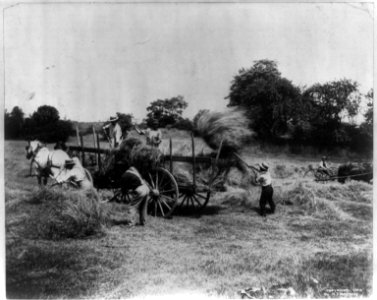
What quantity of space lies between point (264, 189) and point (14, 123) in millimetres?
4292

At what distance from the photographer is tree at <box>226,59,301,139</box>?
7.03 meters

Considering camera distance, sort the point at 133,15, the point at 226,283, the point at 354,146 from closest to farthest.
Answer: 1. the point at 226,283
2. the point at 133,15
3. the point at 354,146

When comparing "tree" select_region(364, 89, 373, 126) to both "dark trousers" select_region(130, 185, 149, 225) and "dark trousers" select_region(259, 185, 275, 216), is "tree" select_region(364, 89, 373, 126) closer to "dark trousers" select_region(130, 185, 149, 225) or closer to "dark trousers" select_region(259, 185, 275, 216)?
"dark trousers" select_region(259, 185, 275, 216)

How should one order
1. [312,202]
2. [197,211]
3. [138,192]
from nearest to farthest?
[138,192] < [312,202] < [197,211]

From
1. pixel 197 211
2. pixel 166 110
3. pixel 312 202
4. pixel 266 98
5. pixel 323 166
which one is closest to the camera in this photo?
pixel 312 202

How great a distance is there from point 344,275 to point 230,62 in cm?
377

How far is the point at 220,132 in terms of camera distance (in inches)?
273

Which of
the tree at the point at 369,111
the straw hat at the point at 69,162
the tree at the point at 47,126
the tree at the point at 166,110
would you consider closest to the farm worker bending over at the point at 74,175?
the straw hat at the point at 69,162

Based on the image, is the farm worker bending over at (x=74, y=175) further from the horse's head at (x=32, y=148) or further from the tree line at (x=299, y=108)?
the tree line at (x=299, y=108)

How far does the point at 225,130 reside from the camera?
6.92 metres

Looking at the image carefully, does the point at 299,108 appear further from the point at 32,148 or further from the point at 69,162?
the point at 32,148

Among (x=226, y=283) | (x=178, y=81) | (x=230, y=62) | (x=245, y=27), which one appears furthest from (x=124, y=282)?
(x=245, y=27)

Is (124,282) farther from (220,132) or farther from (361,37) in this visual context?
(361,37)

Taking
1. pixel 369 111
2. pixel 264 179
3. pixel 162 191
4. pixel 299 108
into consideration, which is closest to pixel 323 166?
pixel 299 108
